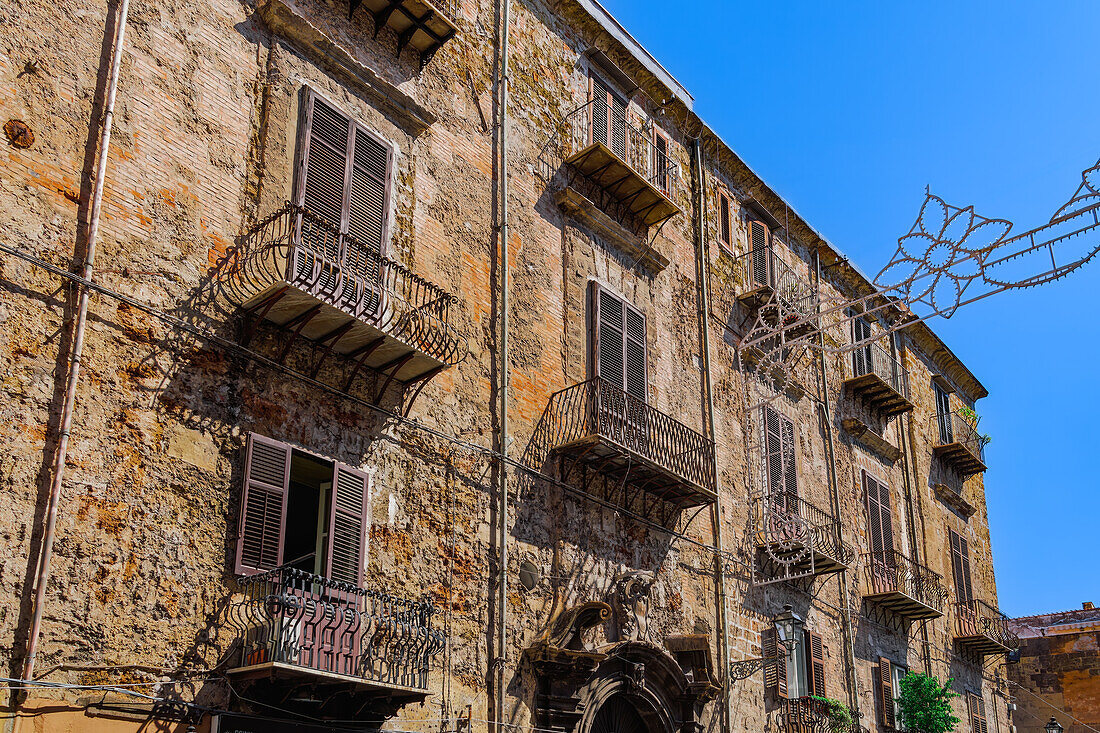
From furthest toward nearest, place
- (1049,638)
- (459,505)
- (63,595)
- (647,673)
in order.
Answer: (1049,638) < (647,673) < (459,505) < (63,595)

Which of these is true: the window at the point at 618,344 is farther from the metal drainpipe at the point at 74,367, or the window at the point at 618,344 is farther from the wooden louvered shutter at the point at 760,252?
the metal drainpipe at the point at 74,367

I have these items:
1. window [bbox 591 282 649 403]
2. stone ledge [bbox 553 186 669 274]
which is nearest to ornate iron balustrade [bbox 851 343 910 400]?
stone ledge [bbox 553 186 669 274]

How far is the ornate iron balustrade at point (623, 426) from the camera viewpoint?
15242 mm

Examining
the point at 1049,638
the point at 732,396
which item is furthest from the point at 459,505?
the point at 1049,638

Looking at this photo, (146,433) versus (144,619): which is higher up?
(146,433)

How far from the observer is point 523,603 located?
45.4 ft

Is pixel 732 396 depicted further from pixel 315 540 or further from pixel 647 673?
pixel 315 540

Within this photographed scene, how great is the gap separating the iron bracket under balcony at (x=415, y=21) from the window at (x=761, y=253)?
8.96 metres

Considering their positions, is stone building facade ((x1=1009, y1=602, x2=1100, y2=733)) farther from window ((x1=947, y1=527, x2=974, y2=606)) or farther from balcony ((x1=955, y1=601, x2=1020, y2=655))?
window ((x1=947, y1=527, x2=974, y2=606))

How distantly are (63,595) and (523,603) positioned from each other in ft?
19.6

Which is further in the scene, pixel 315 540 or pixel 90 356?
pixel 315 540

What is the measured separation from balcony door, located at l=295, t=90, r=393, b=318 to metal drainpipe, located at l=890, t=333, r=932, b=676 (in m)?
16.9

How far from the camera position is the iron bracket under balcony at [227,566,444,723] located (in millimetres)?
10062

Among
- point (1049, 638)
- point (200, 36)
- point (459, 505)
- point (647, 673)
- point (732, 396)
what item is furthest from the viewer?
point (1049, 638)
